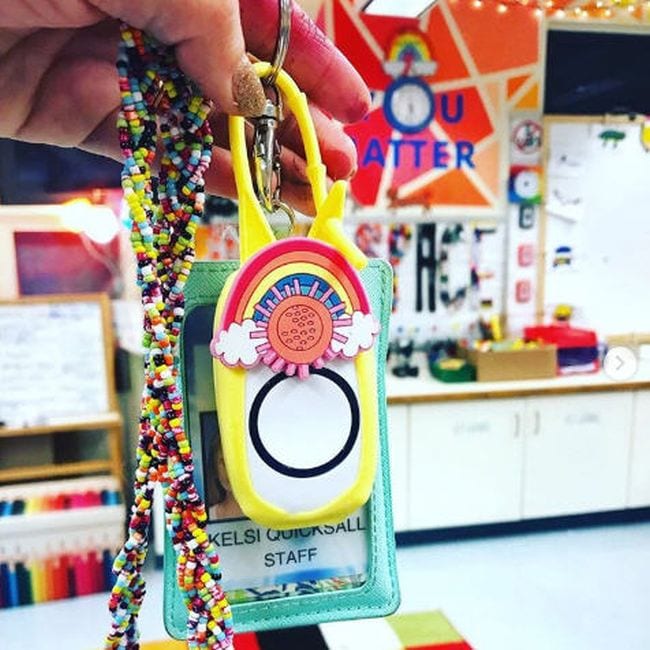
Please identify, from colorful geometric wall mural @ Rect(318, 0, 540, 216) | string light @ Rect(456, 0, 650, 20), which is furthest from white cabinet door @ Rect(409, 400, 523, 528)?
string light @ Rect(456, 0, 650, 20)

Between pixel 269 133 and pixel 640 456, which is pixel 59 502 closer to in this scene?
pixel 269 133

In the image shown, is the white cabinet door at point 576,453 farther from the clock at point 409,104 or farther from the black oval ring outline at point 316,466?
the black oval ring outline at point 316,466

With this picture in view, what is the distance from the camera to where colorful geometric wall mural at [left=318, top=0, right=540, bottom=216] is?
9.73 feet

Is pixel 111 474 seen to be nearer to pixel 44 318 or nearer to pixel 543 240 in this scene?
pixel 44 318

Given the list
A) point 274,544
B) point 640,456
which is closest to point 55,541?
point 274,544

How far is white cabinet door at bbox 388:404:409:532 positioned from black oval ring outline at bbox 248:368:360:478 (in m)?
2.14

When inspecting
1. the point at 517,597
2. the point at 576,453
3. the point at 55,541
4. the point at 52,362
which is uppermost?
the point at 52,362

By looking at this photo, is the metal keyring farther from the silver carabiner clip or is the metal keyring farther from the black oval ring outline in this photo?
the black oval ring outline

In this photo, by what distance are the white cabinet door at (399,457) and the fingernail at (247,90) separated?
2247 millimetres

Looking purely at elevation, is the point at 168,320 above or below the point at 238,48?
below

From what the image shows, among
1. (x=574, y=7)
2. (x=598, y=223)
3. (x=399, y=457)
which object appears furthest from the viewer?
(x=598, y=223)

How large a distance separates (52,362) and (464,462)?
5.63 ft

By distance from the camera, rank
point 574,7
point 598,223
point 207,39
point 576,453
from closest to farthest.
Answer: point 207,39
point 576,453
point 574,7
point 598,223

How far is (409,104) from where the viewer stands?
9.98 ft
